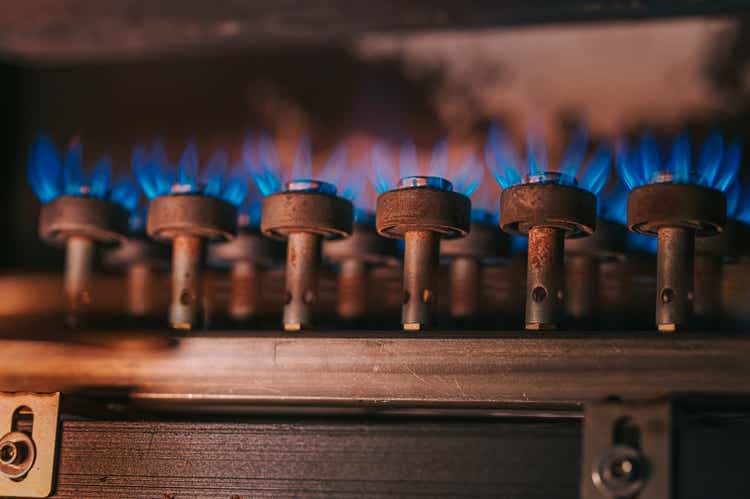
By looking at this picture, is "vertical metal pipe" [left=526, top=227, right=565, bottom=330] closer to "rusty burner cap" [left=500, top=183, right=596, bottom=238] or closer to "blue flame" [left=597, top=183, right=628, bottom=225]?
"rusty burner cap" [left=500, top=183, right=596, bottom=238]

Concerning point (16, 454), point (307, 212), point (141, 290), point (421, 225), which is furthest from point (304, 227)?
point (141, 290)

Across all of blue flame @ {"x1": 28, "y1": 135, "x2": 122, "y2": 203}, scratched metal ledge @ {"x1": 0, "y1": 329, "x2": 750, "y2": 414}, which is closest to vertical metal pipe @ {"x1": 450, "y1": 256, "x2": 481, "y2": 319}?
scratched metal ledge @ {"x1": 0, "y1": 329, "x2": 750, "y2": 414}

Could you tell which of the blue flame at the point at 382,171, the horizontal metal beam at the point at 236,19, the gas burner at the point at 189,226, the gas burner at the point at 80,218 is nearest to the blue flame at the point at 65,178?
the gas burner at the point at 80,218

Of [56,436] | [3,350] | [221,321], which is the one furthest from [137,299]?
[56,436]

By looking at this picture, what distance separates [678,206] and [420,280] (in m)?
0.25

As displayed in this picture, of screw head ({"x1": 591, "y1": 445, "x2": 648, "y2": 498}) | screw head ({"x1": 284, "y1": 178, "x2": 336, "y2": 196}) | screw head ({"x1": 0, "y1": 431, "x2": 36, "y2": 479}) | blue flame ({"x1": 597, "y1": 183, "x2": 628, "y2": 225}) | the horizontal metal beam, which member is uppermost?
the horizontal metal beam

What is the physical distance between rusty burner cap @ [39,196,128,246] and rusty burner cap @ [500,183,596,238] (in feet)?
1.62

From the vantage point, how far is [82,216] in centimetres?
112

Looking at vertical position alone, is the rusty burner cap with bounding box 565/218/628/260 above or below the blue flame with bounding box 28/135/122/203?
below

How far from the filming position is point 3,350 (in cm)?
96

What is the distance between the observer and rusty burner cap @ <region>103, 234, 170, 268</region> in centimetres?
139

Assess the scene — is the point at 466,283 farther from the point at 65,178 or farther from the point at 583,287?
the point at 65,178

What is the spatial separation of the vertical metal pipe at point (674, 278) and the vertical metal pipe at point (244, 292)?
633 millimetres

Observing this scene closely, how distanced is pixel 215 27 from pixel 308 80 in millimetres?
194
